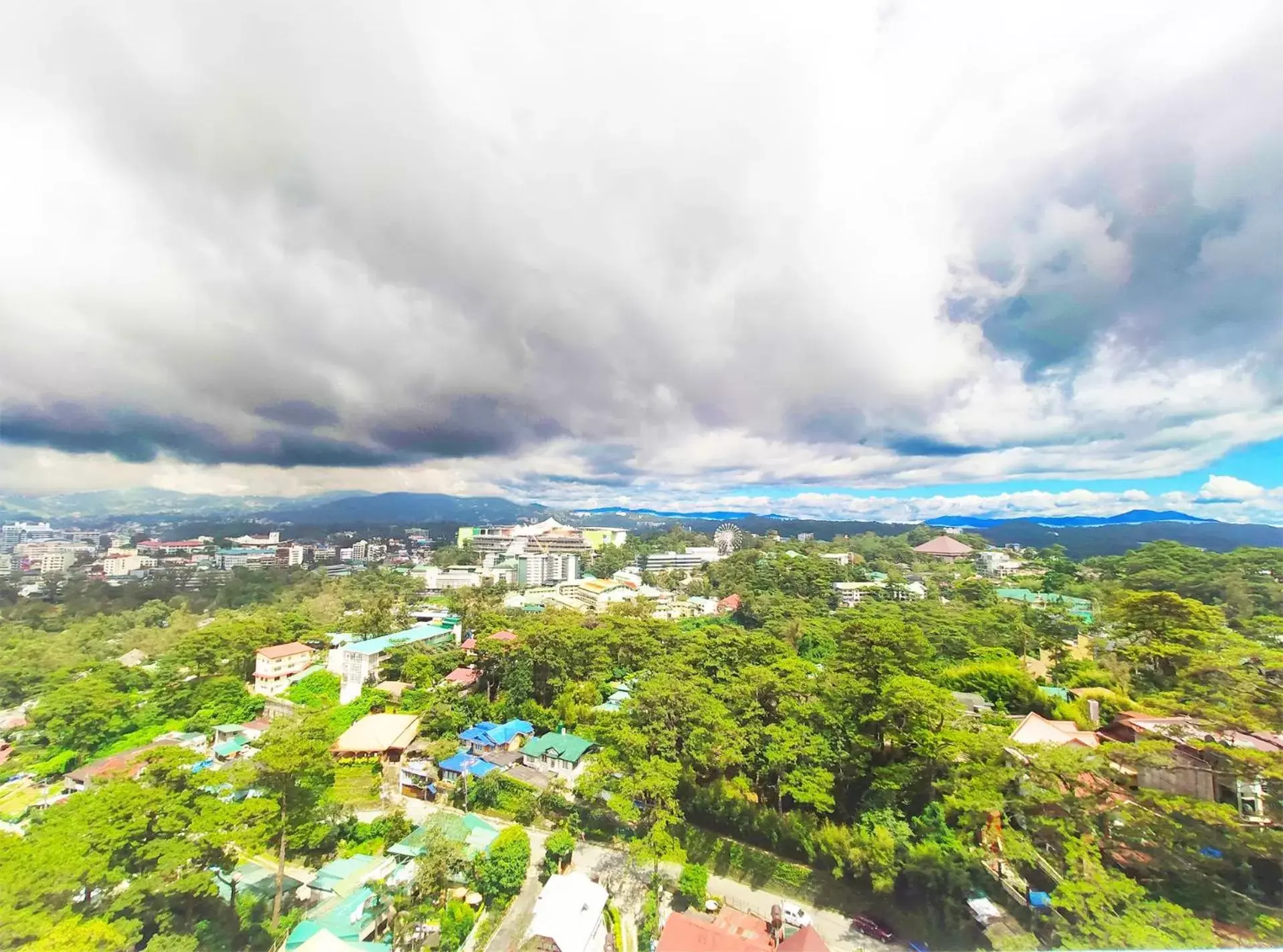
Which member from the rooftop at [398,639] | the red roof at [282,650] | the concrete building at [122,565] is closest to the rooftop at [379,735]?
the rooftop at [398,639]

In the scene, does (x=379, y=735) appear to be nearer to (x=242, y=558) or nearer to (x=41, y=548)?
(x=41, y=548)

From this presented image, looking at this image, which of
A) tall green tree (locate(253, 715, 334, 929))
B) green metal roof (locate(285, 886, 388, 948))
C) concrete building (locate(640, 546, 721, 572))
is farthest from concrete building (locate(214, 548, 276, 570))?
green metal roof (locate(285, 886, 388, 948))

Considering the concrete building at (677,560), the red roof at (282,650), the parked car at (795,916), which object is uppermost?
the parked car at (795,916)

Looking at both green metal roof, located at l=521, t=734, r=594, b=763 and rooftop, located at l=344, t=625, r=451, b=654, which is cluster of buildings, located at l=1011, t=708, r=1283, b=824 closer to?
green metal roof, located at l=521, t=734, r=594, b=763

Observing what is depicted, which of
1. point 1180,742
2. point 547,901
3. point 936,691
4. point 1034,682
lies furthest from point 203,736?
point 1034,682

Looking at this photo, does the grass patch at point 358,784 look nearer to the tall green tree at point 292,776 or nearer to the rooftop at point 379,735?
the rooftop at point 379,735

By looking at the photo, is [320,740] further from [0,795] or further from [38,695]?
[38,695]
